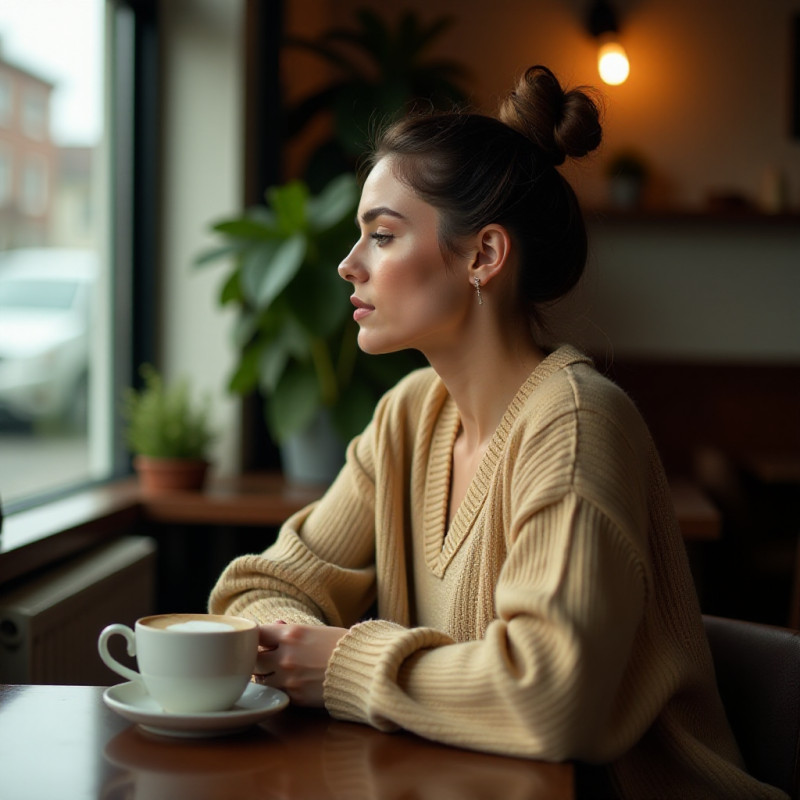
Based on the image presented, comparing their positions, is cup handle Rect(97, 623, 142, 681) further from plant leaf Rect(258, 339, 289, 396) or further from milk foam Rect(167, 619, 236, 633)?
plant leaf Rect(258, 339, 289, 396)

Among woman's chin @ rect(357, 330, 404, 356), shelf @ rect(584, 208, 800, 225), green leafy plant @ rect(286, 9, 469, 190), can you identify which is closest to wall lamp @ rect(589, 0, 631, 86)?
shelf @ rect(584, 208, 800, 225)

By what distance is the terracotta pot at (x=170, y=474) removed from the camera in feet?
9.00

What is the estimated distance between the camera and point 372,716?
1.06 meters

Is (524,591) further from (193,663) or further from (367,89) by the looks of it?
(367,89)

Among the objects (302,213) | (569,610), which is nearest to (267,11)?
(302,213)

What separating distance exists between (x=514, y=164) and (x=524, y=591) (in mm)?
643

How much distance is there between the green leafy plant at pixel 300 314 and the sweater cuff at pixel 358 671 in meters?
1.53

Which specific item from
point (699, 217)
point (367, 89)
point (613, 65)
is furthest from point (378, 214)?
point (699, 217)

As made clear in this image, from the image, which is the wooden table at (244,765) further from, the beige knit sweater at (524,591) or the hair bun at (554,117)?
the hair bun at (554,117)

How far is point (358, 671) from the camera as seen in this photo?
1115mm

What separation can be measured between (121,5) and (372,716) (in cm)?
252

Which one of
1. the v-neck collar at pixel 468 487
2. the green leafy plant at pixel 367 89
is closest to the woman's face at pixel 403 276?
the v-neck collar at pixel 468 487

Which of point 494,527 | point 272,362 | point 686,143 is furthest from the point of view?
point 686,143

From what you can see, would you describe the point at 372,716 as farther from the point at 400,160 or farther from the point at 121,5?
the point at 121,5
